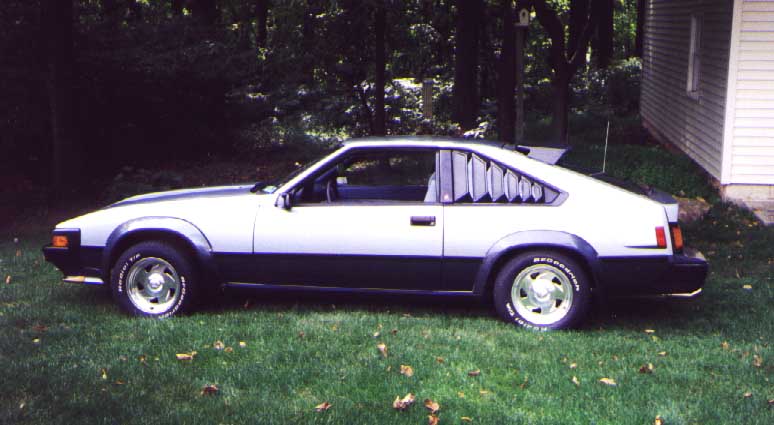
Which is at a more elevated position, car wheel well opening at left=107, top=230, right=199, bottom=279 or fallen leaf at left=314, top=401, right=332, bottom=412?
car wheel well opening at left=107, top=230, right=199, bottom=279

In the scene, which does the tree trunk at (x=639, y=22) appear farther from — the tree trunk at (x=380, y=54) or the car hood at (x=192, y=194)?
the car hood at (x=192, y=194)

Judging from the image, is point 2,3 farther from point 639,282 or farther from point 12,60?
point 639,282

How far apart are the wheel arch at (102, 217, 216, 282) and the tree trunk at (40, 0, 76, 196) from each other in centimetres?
689

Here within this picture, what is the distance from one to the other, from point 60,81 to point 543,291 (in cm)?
911

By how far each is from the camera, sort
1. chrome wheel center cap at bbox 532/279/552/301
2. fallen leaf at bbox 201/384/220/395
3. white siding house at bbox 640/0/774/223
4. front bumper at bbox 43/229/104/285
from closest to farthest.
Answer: fallen leaf at bbox 201/384/220/395 → chrome wheel center cap at bbox 532/279/552/301 → front bumper at bbox 43/229/104/285 → white siding house at bbox 640/0/774/223

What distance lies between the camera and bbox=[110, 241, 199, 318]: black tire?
6902 millimetres

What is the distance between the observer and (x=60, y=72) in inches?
511

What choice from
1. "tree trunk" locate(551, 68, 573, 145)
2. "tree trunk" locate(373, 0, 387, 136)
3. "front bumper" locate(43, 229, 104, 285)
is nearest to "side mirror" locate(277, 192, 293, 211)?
"front bumper" locate(43, 229, 104, 285)

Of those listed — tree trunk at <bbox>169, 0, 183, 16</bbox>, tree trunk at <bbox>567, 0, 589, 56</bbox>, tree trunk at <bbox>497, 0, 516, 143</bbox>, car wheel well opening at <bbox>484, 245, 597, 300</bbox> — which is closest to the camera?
car wheel well opening at <bbox>484, 245, 597, 300</bbox>

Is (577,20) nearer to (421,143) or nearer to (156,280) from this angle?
(421,143)

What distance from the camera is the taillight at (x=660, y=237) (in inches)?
251

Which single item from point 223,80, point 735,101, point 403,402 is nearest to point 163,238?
point 403,402

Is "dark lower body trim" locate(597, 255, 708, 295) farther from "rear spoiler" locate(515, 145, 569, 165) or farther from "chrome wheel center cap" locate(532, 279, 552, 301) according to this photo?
"rear spoiler" locate(515, 145, 569, 165)

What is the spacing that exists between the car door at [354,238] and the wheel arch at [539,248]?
37cm
